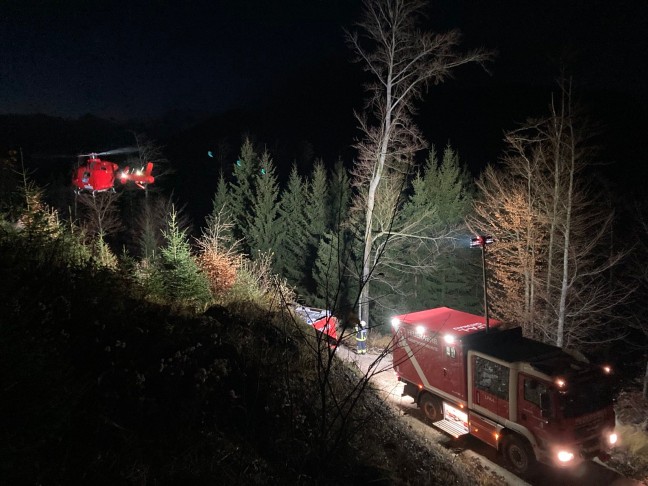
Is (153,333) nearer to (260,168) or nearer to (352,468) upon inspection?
(352,468)

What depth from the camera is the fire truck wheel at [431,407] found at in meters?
10.3

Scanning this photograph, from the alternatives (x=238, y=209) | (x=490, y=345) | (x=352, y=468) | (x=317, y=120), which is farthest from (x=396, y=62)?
(x=317, y=120)

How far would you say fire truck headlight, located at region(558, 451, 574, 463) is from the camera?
7.54 metres

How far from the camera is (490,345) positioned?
30.0 feet

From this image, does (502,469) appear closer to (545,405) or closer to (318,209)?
(545,405)

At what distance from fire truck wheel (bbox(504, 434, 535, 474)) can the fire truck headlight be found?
67cm

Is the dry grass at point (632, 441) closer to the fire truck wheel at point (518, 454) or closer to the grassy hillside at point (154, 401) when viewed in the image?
the fire truck wheel at point (518, 454)

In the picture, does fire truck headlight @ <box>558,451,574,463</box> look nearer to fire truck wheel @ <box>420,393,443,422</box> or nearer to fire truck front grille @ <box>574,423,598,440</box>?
fire truck front grille @ <box>574,423,598,440</box>

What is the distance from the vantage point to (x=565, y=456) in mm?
7574

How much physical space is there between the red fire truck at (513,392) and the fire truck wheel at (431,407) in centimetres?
3

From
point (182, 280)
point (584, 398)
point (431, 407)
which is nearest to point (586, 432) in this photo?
point (584, 398)

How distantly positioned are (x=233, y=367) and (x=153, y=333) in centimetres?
124

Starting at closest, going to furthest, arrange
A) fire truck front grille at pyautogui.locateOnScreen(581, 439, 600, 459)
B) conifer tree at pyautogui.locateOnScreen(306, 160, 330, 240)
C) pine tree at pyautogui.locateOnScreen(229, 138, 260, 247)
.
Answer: fire truck front grille at pyautogui.locateOnScreen(581, 439, 600, 459) < conifer tree at pyautogui.locateOnScreen(306, 160, 330, 240) < pine tree at pyautogui.locateOnScreen(229, 138, 260, 247)

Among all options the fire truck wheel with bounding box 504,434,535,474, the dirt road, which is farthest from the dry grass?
the fire truck wheel with bounding box 504,434,535,474
